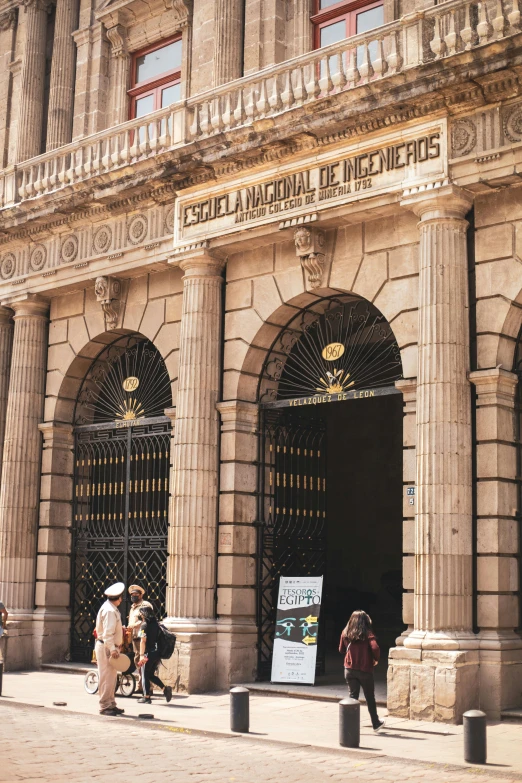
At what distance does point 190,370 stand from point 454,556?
5.59 metres

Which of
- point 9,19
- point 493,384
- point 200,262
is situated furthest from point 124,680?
point 9,19

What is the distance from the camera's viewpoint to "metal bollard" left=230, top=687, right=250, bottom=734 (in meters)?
11.5

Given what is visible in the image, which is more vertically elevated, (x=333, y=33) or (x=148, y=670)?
(x=333, y=33)

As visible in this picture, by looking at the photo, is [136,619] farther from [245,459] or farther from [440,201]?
[440,201]

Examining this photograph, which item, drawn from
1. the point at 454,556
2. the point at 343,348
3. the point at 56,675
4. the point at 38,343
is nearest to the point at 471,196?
the point at 343,348

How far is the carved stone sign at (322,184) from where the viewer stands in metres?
14.3

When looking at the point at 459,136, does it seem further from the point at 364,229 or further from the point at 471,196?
the point at 364,229

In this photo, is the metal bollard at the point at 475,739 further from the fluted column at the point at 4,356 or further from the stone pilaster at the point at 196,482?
the fluted column at the point at 4,356

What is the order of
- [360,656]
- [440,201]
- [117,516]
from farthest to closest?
Answer: [117,516] → [440,201] → [360,656]

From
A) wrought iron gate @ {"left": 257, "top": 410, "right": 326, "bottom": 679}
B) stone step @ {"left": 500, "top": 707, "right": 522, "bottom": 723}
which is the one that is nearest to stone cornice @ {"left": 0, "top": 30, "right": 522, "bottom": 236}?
wrought iron gate @ {"left": 257, "top": 410, "right": 326, "bottom": 679}

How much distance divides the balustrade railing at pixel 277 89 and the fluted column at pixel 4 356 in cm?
233

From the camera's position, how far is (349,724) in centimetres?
1073

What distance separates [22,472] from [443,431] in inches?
362

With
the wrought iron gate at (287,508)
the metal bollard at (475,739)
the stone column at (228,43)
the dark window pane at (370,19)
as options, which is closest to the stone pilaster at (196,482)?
the wrought iron gate at (287,508)
